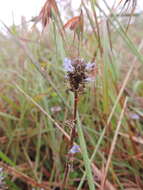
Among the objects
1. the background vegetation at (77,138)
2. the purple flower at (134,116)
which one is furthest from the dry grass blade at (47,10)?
the purple flower at (134,116)

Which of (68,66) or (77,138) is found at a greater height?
(68,66)

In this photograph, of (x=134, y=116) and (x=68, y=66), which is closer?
(x=68, y=66)

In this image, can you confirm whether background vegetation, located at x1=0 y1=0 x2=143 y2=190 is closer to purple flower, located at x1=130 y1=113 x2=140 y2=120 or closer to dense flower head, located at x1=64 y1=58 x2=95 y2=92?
purple flower, located at x1=130 y1=113 x2=140 y2=120

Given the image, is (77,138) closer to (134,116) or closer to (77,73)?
(134,116)

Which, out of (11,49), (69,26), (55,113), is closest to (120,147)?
(55,113)

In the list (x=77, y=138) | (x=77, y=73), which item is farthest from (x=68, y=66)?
(x=77, y=138)

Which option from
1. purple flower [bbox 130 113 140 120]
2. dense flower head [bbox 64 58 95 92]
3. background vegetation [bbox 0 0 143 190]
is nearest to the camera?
dense flower head [bbox 64 58 95 92]

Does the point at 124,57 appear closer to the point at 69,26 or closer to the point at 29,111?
the point at 29,111

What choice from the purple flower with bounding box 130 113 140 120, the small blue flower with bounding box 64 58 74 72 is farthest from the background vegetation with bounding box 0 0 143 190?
the small blue flower with bounding box 64 58 74 72

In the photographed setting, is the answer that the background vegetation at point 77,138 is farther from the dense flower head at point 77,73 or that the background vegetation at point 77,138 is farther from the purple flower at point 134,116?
the dense flower head at point 77,73
